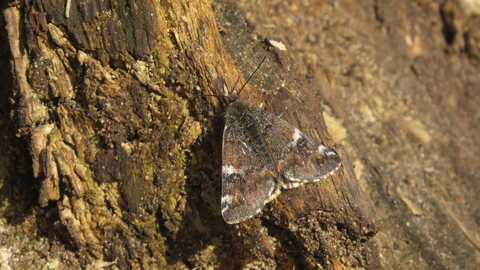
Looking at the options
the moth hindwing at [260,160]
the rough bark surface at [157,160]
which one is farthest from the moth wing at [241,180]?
the rough bark surface at [157,160]

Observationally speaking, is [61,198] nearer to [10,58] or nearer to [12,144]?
[12,144]

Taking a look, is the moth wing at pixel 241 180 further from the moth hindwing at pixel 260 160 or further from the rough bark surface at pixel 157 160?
the rough bark surface at pixel 157 160

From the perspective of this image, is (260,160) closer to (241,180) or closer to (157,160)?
(241,180)

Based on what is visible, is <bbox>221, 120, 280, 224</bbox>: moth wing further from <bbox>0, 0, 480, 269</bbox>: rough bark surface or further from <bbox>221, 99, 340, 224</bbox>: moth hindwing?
<bbox>0, 0, 480, 269</bbox>: rough bark surface

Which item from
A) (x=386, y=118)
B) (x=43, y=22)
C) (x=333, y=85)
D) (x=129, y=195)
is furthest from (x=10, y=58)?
(x=386, y=118)

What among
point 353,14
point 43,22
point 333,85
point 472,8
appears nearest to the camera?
point 43,22

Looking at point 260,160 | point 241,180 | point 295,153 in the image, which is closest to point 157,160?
point 241,180
